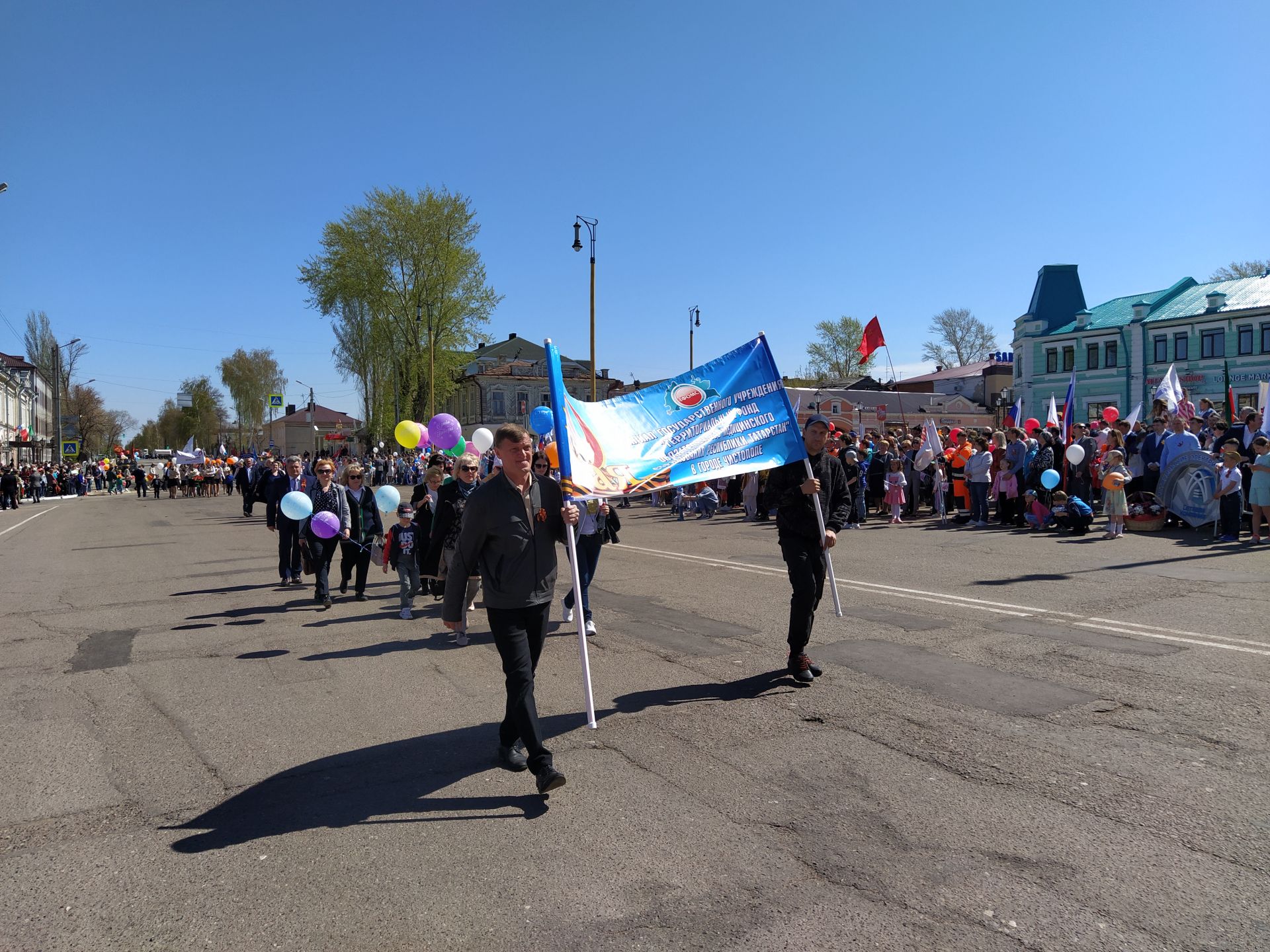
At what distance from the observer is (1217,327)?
50.2 meters

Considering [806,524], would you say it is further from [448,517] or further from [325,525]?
[325,525]

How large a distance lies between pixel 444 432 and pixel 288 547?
10.5ft

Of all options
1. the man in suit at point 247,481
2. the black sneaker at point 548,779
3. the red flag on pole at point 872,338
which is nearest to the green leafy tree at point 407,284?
the man in suit at point 247,481

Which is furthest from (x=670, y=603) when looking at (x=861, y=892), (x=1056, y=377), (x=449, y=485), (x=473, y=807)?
(x=1056, y=377)

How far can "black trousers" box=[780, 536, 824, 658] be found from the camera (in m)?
6.18

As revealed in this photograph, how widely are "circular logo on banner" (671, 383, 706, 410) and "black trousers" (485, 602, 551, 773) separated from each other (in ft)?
7.62

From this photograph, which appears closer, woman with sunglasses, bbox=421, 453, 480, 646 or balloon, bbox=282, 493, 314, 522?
woman with sunglasses, bbox=421, 453, 480, 646

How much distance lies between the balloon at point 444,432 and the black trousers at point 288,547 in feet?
9.20

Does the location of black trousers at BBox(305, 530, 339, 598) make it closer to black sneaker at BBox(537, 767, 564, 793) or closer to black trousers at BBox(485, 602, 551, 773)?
black trousers at BBox(485, 602, 551, 773)

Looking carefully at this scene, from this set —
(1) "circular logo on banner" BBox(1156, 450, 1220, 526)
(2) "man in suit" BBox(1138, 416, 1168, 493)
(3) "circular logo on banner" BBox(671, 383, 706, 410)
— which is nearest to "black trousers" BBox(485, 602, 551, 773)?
(3) "circular logo on banner" BBox(671, 383, 706, 410)

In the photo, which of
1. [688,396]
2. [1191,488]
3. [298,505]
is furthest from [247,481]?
[1191,488]

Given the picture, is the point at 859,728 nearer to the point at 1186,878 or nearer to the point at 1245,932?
the point at 1186,878

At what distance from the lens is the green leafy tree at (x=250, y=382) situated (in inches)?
3804

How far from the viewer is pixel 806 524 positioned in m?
6.28
